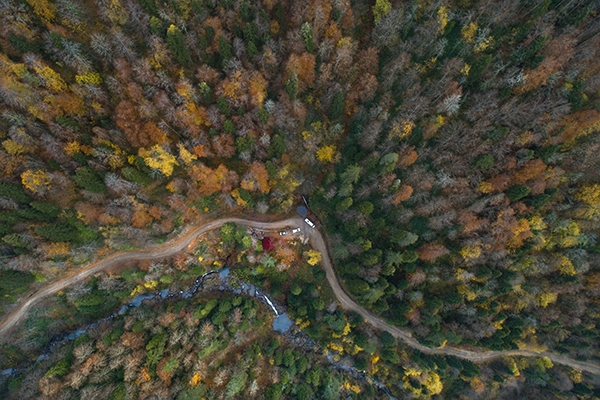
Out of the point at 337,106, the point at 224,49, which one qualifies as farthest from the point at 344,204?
the point at 224,49

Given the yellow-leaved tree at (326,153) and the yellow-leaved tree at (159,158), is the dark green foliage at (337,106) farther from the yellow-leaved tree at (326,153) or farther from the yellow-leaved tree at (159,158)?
the yellow-leaved tree at (159,158)

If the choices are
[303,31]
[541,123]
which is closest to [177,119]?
[303,31]

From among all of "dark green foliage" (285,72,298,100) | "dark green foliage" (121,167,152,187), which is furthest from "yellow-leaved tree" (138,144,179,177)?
"dark green foliage" (285,72,298,100)

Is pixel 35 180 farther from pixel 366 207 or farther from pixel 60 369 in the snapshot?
pixel 366 207

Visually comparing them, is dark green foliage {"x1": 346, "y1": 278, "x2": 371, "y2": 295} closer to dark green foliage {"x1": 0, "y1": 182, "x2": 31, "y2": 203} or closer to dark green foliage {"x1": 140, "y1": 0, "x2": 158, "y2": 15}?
dark green foliage {"x1": 140, "y1": 0, "x2": 158, "y2": 15}

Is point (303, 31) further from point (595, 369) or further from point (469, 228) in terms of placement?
point (595, 369)

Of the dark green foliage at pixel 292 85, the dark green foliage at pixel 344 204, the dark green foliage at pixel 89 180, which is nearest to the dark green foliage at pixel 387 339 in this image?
the dark green foliage at pixel 344 204
